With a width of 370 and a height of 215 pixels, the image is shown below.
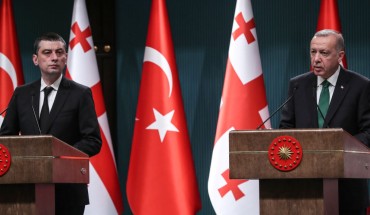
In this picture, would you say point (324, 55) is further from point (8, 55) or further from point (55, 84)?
point (8, 55)

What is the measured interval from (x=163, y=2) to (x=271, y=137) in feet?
9.22

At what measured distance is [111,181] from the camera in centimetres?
582

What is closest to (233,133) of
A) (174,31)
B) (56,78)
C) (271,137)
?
(271,137)

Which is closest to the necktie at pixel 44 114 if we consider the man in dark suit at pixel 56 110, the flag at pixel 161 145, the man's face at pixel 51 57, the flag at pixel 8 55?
the man in dark suit at pixel 56 110

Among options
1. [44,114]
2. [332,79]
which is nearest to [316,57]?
[332,79]

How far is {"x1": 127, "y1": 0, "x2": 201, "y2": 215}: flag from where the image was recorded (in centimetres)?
566

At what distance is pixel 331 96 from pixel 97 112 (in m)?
2.46

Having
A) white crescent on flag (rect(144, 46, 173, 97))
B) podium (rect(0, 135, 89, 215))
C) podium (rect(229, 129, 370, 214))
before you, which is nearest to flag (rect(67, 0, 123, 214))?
white crescent on flag (rect(144, 46, 173, 97))

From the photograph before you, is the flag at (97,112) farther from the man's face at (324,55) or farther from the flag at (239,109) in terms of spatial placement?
the man's face at (324,55)

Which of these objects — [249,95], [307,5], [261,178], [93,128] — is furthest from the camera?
[307,5]

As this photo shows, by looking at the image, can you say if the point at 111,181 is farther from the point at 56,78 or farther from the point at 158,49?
the point at 56,78

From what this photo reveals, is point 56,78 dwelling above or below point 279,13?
below

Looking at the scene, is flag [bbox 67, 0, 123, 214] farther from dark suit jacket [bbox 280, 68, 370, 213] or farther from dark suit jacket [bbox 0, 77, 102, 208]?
dark suit jacket [bbox 280, 68, 370, 213]

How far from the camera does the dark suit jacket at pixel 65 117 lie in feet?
13.1
